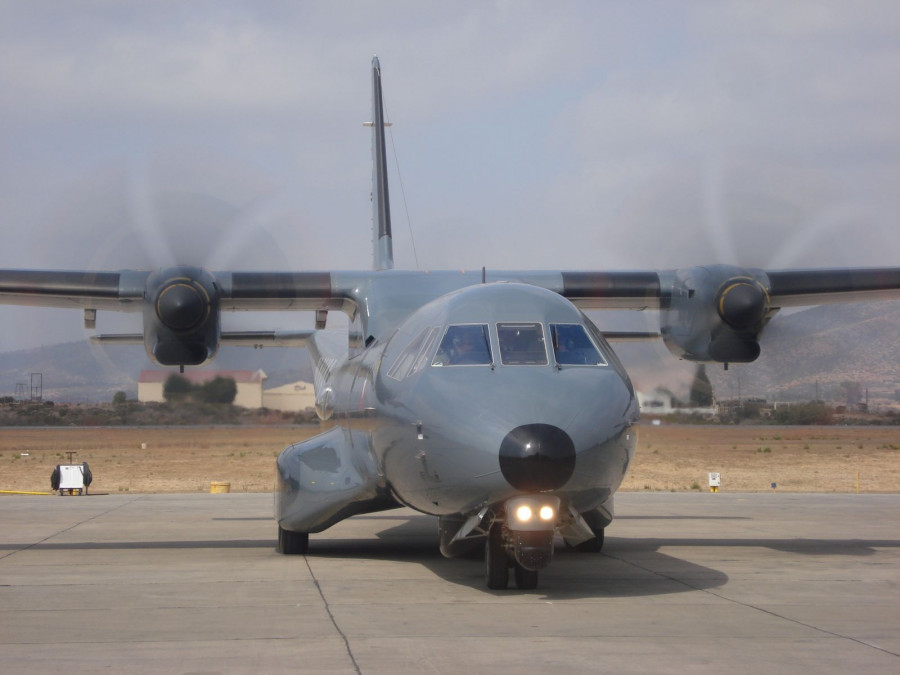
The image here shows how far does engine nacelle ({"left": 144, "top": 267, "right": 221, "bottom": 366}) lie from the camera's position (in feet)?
44.1

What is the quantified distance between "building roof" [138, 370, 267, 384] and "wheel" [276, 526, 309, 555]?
3973 mm

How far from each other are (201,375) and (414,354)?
1114 cm

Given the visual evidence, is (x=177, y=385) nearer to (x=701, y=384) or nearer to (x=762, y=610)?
(x=701, y=384)

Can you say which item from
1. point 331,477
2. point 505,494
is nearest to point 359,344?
point 331,477

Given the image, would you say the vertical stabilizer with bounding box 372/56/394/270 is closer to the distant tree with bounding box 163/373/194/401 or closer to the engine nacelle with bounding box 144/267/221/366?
the engine nacelle with bounding box 144/267/221/366

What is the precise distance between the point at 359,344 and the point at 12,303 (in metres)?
5.15

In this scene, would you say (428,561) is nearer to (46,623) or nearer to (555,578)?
(555,578)

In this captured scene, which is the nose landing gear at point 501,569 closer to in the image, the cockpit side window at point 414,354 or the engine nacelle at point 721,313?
the cockpit side window at point 414,354

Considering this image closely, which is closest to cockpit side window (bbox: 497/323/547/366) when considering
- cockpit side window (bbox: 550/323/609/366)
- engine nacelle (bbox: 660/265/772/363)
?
cockpit side window (bbox: 550/323/609/366)

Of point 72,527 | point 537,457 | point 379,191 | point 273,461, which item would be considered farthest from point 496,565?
point 273,461

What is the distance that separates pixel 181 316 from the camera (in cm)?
1341

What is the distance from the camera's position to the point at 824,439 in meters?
69.2

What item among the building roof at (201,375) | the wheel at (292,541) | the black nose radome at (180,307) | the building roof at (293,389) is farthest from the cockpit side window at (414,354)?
the building roof at (293,389)

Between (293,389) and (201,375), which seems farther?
(293,389)
